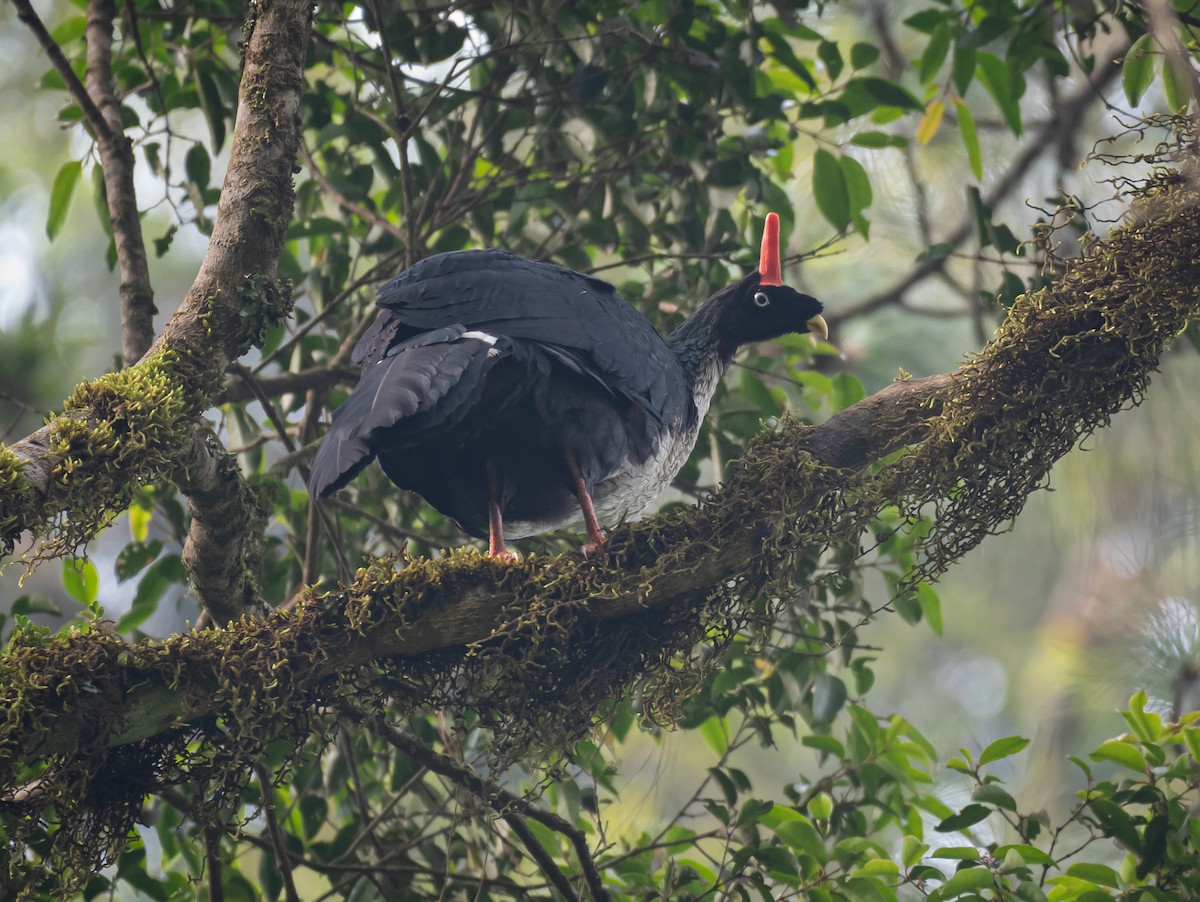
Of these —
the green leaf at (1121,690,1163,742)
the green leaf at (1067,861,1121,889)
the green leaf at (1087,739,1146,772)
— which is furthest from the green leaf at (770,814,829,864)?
the green leaf at (1121,690,1163,742)

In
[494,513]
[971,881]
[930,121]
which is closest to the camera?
[971,881]

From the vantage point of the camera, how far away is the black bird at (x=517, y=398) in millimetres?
3623

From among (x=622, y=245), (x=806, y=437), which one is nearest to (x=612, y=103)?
(x=622, y=245)

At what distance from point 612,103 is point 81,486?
9.90 feet

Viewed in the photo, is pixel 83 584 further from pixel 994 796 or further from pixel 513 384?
pixel 994 796

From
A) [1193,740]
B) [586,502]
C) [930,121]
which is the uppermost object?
[930,121]

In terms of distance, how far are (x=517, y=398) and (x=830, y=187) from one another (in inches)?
74.6

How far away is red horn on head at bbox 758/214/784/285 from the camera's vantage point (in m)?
4.93

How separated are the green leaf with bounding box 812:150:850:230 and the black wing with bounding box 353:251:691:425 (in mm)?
1159

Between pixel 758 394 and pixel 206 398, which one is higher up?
pixel 758 394

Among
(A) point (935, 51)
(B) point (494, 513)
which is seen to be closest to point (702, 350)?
(B) point (494, 513)

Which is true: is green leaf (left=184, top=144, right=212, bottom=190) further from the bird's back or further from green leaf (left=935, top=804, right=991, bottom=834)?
green leaf (left=935, top=804, right=991, bottom=834)

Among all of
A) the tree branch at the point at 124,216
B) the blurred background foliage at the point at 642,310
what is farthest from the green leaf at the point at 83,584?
the tree branch at the point at 124,216

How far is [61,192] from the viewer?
505 centimetres
